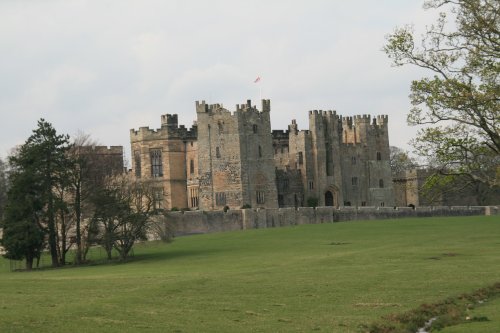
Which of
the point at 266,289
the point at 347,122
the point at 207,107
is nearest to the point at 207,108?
the point at 207,107

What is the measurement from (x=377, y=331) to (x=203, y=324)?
4.25 metres

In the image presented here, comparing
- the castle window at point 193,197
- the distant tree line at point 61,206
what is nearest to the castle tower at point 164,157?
the castle window at point 193,197

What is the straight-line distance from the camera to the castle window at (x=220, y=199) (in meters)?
100

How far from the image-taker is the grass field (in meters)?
27.4

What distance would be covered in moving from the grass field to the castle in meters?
33.6

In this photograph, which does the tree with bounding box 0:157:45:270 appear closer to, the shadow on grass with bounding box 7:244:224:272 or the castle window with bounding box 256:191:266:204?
the shadow on grass with bounding box 7:244:224:272

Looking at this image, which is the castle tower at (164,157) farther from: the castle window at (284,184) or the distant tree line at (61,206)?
the distant tree line at (61,206)

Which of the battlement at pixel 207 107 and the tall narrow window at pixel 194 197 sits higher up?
the battlement at pixel 207 107

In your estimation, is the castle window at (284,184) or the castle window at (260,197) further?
the castle window at (284,184)

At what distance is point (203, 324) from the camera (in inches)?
1067

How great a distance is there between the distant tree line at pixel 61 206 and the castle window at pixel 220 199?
29.3m

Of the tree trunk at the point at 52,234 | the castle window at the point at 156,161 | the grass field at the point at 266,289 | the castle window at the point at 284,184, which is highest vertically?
the castle window at the point at 156,161

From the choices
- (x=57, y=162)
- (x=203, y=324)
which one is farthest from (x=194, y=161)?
(x=203, y=324)

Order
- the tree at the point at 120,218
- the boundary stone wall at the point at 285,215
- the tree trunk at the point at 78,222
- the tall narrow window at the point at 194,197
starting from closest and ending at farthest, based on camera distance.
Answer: the tree at the point at 120,218, the tree trunk at the point at 78,222, the boundary stone wall at the point at 285,215, the tall narrow window at the point at 194,197
